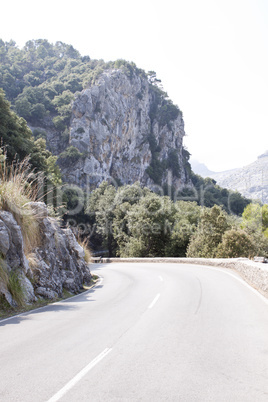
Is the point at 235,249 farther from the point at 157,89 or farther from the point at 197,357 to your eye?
the point at 157,89

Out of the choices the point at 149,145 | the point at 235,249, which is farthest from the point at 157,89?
the point at 235,249

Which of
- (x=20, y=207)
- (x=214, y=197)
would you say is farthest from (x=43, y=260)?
(x=214, y=197)

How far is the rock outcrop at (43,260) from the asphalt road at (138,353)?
1394 millimetres

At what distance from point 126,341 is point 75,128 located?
87.9 metres

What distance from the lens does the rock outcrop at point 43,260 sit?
1006cm

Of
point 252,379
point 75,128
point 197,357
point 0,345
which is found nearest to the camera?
point 252,379

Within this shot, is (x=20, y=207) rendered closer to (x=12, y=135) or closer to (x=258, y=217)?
(x=12, y=135)

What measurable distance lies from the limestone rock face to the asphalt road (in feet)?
255

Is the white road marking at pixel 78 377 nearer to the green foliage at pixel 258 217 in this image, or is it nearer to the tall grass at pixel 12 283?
the tall grass at pixel 12 283

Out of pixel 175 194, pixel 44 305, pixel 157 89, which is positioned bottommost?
pixel 44 305

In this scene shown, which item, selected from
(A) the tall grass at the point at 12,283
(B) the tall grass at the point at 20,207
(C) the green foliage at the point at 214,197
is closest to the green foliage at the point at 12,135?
(B) the tall grass at the point at 20,207

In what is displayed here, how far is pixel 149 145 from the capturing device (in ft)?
381

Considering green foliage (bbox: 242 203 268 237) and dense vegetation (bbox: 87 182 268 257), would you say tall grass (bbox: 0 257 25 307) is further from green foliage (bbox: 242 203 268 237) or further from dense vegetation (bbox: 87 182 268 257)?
green foliage (bbox: 242 203 268 237)

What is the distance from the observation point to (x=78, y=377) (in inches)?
167
